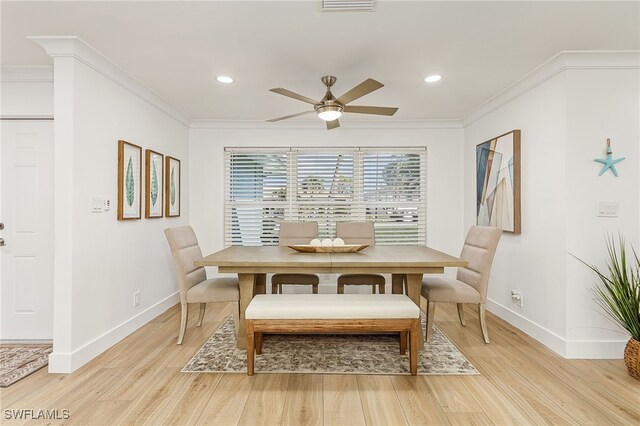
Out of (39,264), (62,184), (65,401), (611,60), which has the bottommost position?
(65,401)

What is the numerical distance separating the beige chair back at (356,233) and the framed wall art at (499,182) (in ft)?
4.44

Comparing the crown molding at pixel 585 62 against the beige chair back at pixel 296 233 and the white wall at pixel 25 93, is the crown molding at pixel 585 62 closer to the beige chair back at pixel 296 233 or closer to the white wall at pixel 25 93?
the beige chair back at pixel 296 233

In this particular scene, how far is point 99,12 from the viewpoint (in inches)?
78.8

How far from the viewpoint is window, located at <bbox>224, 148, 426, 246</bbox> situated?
461 centimetres

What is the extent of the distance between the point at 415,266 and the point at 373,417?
104 centimetres

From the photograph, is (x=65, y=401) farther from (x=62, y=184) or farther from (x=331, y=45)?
(x=331, y=45)

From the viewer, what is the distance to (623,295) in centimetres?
224

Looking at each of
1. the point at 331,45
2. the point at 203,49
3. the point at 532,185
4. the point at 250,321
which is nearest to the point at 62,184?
the point at 203,49

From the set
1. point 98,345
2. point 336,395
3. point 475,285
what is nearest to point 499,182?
point 475,285

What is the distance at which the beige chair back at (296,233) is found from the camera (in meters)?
3.76

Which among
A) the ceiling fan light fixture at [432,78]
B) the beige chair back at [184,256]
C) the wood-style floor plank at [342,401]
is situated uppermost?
the ceiling fan light fixture at [432,78]

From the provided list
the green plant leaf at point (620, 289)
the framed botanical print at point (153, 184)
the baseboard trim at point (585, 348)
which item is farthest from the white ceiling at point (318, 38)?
the baseboard trim at point (585, 348)

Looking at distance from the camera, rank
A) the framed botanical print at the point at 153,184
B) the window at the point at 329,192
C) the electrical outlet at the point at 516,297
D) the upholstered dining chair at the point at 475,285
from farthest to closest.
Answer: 1. the window at the point at 329,192
2. the framed botanical print at the point at 153,184
3. the electrical outlet at the point at 516,297
4. the upholstered dining chair at the point at 475,285

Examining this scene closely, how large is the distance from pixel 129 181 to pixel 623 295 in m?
4.09
